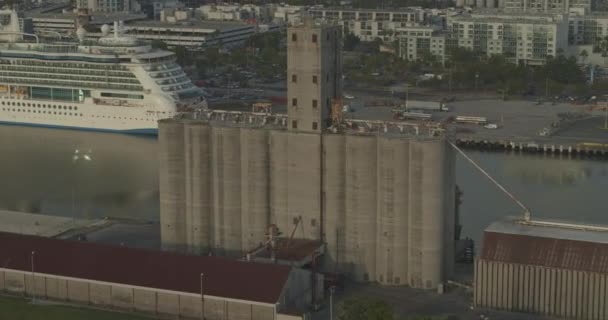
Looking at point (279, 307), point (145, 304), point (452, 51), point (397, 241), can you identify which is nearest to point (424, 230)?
point (397, 241)

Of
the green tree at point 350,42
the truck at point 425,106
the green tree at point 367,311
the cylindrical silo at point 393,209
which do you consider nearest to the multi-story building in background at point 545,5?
the green tree at point 350,42

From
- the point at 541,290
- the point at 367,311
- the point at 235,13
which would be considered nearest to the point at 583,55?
the point at 235,13

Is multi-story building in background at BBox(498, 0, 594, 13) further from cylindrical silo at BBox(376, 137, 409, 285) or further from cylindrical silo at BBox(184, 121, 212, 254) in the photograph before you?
cylindrical silo at BBox(376, 137, 409, 285)

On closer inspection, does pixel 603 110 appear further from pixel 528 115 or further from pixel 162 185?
pixel 162 185

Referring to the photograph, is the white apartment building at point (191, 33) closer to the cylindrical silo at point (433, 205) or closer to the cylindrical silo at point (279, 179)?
the cylindrical silo at point (279, 179)

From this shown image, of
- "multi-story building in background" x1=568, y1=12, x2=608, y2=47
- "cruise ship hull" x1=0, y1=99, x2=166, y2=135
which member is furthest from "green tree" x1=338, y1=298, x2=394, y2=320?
"multi-story building in background" x1=568, y1=12, x2=608, y2=47
